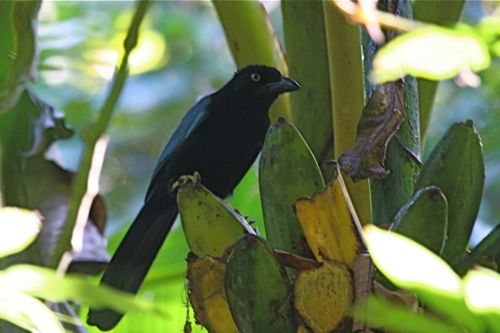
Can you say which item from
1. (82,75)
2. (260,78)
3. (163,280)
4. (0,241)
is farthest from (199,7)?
(0,241)

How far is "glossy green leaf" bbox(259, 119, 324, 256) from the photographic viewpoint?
4.58 ft

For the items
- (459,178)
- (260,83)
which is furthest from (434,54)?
(260,83)

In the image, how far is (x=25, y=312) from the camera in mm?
811

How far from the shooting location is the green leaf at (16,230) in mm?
879

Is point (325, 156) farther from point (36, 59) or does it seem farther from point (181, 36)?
point (181, 36)

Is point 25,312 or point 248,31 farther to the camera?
point 248,31

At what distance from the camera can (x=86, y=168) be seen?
175 centimetres

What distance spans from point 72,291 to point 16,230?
16 centimetres

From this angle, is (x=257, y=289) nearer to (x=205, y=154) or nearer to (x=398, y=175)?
(x=398, y=175)

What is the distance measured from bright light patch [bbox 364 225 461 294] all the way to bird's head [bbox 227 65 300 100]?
98cm

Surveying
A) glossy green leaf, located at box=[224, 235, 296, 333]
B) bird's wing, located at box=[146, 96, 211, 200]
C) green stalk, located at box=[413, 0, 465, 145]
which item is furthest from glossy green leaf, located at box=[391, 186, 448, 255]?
bird's wing, located at box=[146, 96, 211, 200]

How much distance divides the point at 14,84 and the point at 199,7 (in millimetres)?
4610

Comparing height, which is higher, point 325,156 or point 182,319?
point 325,156

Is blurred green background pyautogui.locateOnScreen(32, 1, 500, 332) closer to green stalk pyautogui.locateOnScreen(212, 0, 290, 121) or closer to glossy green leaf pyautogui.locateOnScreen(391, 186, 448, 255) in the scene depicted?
green stalk pyautogui.locateOnScreen(212, 0, 290, 121)
